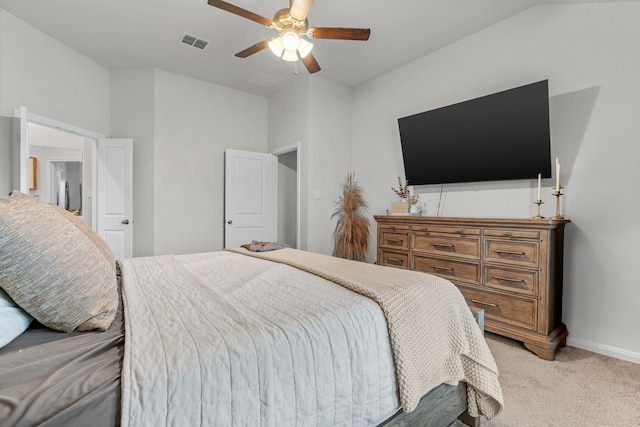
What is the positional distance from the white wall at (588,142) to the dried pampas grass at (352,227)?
1.45 metres

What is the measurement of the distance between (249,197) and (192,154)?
100 cm

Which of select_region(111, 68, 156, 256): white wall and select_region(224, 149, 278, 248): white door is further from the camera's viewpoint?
select_region(224, 149, 278, 248): white door

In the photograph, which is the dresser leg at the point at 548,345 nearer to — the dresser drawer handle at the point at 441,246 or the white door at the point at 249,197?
the dresser drawer handle at the point at 441,246

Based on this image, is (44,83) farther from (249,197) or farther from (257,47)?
(249,197)

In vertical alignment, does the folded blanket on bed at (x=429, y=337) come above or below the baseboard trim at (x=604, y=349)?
above

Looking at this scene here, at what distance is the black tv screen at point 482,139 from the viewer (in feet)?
8.35

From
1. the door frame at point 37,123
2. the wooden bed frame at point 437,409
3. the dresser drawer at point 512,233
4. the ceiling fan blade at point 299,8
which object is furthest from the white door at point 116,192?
the dresser drawer at point 512,233

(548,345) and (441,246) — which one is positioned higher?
(441,246)

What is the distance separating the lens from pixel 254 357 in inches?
31.8

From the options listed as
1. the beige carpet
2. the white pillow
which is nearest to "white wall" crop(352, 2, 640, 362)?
the beige carpet

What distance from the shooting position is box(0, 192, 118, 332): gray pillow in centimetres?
84

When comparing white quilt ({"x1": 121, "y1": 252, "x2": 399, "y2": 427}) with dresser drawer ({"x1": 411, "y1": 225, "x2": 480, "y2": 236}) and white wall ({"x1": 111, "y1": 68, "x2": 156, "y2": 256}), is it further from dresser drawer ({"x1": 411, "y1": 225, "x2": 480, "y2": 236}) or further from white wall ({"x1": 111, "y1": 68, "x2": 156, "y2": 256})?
white wall ({"x1": 111, "y1": 68, "x2": 156, "y2": 256})

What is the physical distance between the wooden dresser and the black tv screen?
60 cm

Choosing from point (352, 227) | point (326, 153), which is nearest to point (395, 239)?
point (352, 227)
